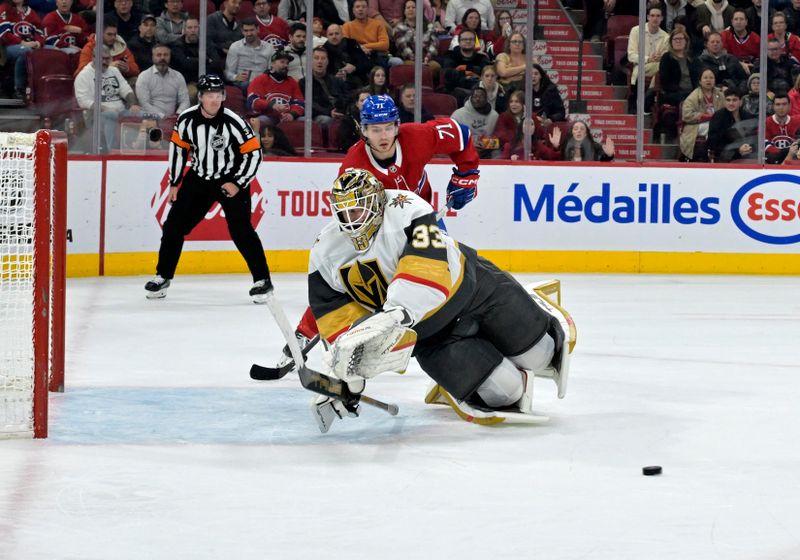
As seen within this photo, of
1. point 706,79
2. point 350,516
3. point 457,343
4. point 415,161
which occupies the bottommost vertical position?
point 350,516

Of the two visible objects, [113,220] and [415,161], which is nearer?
[415,161]

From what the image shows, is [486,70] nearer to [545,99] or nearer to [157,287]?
[545,99]

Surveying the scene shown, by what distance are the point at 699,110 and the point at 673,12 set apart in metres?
0.77

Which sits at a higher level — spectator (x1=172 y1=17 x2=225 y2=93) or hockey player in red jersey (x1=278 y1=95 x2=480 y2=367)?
spectator (x1=172 y1=17 x2=225 y2=93)

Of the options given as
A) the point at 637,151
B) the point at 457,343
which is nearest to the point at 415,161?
the point at 457,343

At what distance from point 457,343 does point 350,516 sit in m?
Result: 1.14

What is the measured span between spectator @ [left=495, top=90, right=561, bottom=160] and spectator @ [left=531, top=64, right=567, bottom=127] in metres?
0.07

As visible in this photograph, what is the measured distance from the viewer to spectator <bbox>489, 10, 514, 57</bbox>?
32.7 ft

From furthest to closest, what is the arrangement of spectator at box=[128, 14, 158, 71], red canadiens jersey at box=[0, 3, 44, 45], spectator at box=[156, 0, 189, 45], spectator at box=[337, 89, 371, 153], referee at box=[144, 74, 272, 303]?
spectator at box=[337, 89, 371, 153] < spectator at box=[156, 0, 189, 45] < spectator at box=[128, 14, 158, 71] < red canadiens jersey at box=[0, 3, 44, 45] < referee at box=[144, 74, 272, 303]

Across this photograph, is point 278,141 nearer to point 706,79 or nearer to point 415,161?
point 706,79

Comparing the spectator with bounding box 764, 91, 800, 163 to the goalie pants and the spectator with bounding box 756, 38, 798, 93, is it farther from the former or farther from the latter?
the goalie pants

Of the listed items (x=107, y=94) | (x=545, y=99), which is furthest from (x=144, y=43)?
(x=545, y=99)

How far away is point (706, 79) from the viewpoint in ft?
33.0

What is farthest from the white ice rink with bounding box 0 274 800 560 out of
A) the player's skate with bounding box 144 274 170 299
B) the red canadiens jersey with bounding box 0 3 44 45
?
the red canadiens jersey with bounding box 0 3 44 45
